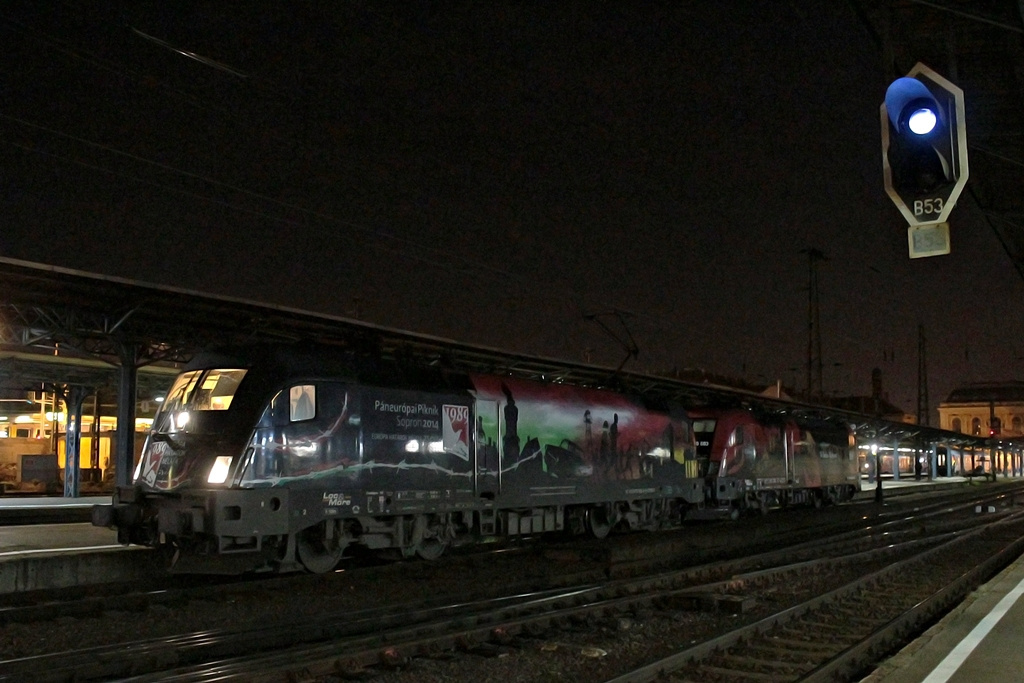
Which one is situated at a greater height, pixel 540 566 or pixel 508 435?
pixel 508 435

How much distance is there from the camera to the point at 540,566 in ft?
52.1

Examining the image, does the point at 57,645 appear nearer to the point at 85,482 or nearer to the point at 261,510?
the point at 261,510

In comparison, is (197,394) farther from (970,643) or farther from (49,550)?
(970,643)

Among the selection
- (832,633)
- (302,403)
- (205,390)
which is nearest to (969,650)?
(832,633)

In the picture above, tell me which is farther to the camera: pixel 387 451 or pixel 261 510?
pixel 387 451

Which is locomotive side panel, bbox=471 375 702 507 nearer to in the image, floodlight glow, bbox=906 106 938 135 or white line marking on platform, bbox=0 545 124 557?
white line marking on platform, bbox=0 545 124 557

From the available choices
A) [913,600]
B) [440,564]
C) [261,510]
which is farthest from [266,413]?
[913,600]

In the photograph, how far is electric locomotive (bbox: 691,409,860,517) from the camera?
2566cm

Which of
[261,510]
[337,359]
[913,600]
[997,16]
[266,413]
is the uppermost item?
[997,16]

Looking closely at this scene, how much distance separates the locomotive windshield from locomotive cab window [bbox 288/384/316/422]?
2.67ft

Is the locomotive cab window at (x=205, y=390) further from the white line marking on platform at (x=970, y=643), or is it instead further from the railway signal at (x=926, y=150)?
the railway signal at (x=926, y=150)

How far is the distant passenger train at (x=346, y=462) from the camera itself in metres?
12.4

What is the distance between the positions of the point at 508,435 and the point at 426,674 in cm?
872

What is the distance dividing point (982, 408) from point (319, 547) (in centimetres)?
14511
